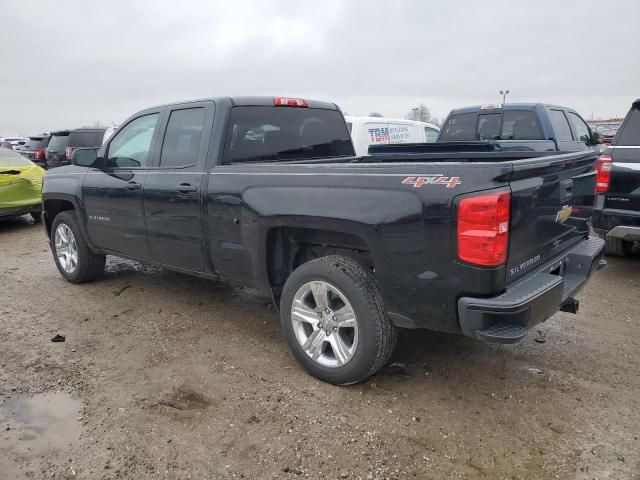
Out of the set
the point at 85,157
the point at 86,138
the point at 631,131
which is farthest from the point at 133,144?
the point at 86,138

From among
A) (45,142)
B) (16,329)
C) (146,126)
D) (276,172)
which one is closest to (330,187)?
(276,172)

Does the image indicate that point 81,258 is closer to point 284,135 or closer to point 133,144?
point 133,144

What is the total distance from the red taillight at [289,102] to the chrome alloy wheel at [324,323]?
1.77 metres

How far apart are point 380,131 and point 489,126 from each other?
1895 mm

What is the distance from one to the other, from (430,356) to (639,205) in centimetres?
300

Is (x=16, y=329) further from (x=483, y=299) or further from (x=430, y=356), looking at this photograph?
(x=483, y=299)

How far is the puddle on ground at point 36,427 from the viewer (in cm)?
278

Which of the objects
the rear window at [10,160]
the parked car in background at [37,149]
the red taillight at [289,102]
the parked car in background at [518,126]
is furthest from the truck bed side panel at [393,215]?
the parked car in background at [37,149]

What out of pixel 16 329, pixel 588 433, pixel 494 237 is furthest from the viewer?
pixel 16 329

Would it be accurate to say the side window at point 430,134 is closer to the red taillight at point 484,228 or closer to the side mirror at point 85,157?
the side mirror at point 85,157

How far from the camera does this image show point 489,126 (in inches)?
337

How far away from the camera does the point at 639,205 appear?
5.18m

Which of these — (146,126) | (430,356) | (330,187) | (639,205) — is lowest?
(430,356)

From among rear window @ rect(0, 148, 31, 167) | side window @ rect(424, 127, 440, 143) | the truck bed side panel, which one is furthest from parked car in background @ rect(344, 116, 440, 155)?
rear window @ rect(0, 148, 31, 167)
